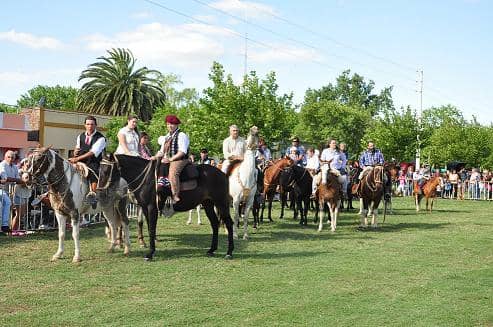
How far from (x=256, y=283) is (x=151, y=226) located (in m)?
2.91

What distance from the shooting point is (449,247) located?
43.5 feet

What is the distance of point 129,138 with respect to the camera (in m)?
11.9

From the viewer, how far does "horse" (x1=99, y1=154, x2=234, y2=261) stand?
35.6ft

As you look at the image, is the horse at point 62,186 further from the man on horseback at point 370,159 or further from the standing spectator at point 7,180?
the man on horseback at point 370,159

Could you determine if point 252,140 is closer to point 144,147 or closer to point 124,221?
point 144,147

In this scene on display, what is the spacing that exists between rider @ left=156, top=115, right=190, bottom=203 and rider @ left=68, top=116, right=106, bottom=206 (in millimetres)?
1149

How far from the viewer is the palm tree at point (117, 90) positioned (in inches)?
1962

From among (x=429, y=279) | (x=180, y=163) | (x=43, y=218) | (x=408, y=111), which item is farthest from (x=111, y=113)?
(x=429, y=279)

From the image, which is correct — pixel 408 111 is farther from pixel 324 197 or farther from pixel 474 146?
pixel 324 197

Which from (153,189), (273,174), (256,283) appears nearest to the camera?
(256,283)

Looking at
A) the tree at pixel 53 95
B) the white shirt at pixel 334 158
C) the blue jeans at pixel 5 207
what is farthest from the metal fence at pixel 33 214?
the tree at pixel 53 95

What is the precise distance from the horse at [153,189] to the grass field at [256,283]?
0.73 metres

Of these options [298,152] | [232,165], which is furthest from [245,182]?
[298,152]

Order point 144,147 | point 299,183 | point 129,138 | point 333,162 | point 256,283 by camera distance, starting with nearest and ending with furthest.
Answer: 1. point 256,283
2. point 129,138
3. point 144,147
4. point 333,162
5. point 299,183
